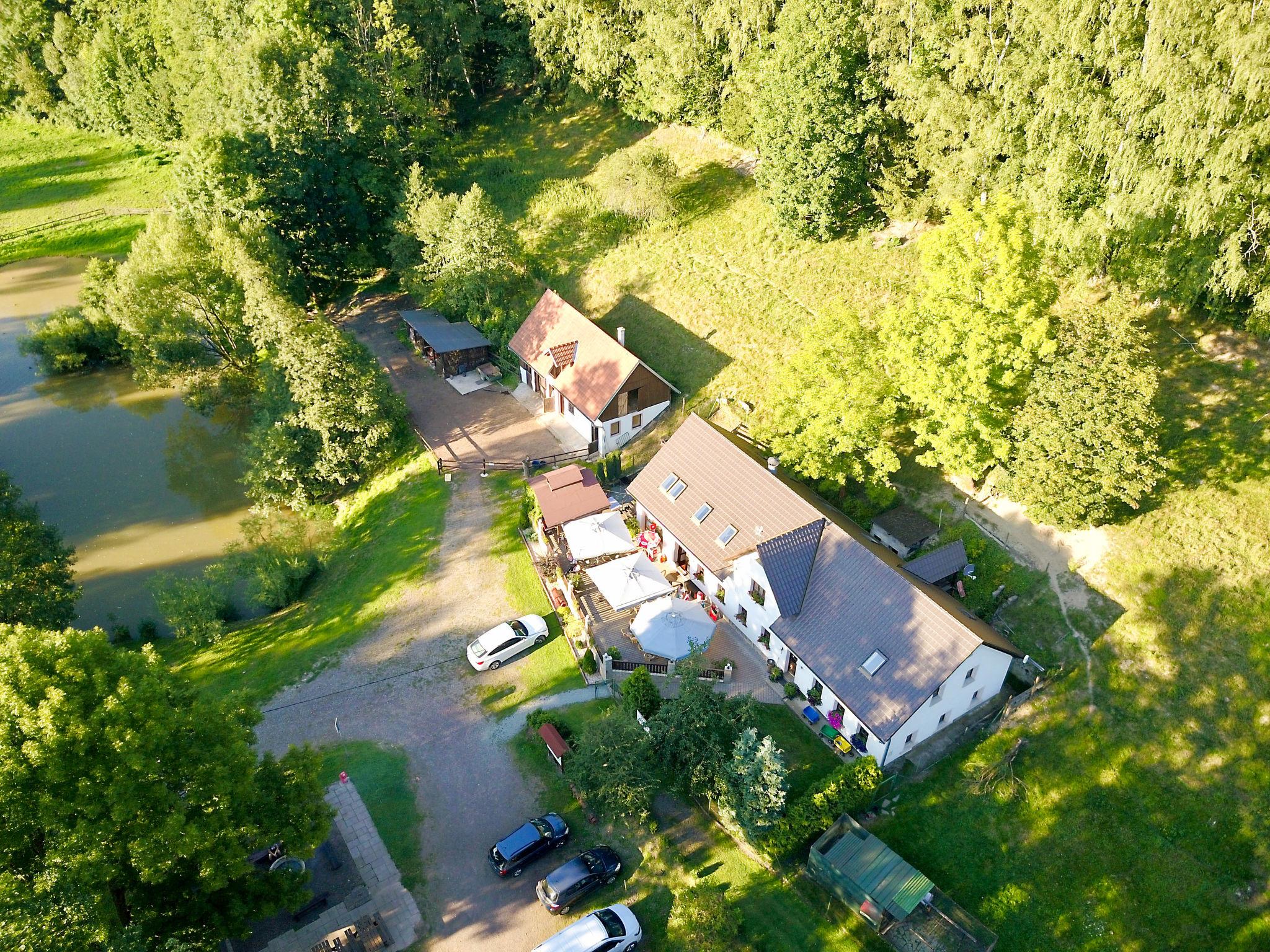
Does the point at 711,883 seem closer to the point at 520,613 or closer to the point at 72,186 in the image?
the point at 520,613

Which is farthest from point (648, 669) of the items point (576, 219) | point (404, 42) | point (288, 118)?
point (404, 42)

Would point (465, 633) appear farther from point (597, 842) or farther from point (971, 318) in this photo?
point (971, 318)

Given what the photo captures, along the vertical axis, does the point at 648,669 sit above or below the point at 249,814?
below

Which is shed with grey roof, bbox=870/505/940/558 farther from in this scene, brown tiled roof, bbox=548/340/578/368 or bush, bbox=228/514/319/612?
bush, bbox=228/514/319/612

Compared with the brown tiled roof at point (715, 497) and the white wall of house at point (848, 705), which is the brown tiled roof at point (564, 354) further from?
the white wall of house at point (848, 705)

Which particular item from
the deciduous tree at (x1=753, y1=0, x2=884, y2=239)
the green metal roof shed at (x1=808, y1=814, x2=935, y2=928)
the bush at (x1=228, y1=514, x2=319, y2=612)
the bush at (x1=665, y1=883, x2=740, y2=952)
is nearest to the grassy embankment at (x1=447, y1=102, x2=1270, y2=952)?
the green metal roof shed at (x1=808, y1=814, x2=935, y2=928)

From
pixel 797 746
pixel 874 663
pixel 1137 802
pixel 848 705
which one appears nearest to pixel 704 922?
pixel 797 746

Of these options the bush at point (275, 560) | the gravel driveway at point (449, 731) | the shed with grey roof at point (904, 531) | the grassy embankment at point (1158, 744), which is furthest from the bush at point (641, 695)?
the bush at point (275, 560)

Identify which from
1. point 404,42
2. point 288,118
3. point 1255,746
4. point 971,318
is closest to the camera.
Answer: point 1255,746
